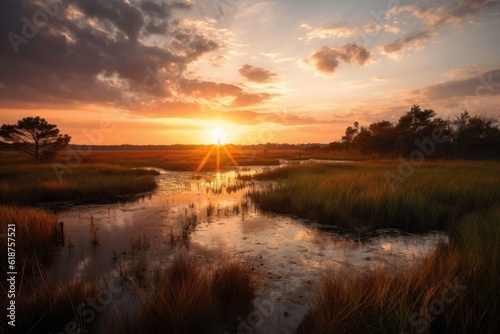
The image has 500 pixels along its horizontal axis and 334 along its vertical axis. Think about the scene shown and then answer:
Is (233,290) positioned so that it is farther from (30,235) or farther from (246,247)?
(30,235)

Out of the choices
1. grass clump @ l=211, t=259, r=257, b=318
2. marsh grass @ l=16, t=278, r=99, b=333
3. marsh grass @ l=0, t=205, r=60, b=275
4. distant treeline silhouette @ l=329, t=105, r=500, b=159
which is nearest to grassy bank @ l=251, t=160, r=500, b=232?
grass clump @ l=211, t=259, r=257, b=318

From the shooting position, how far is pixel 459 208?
11.0 m

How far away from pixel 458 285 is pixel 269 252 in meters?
4.69

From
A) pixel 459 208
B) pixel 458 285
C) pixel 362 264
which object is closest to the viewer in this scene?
pixel 458 285

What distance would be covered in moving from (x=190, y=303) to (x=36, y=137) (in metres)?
42.1

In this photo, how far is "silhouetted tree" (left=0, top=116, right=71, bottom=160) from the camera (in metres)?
32.9

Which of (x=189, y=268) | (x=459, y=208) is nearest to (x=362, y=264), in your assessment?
(x=189, y=268)

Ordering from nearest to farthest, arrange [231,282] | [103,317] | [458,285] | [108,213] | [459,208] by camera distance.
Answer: [458,285]
[103,317]
[231,282]
[459,208]
[108,213]

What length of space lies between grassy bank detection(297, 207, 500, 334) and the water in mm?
996

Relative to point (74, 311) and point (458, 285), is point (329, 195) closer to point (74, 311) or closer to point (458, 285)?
point (458, 285)

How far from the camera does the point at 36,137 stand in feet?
115

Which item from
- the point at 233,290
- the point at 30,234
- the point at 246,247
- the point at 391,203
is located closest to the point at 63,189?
the point at 30,234

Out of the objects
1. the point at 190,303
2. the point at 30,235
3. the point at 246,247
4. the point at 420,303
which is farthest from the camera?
the point at 246,247

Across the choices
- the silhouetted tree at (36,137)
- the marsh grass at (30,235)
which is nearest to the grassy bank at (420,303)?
the marsh grass at (30,235)
